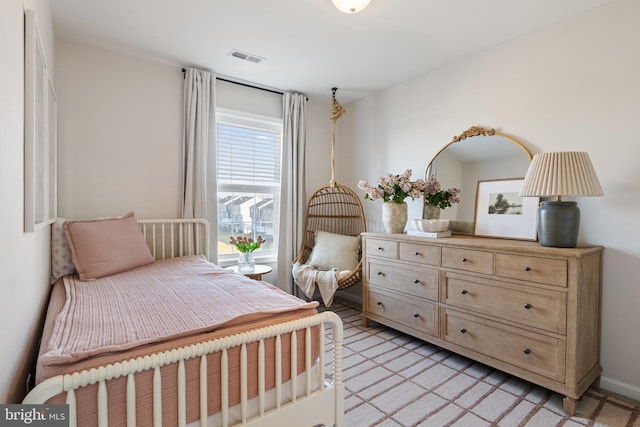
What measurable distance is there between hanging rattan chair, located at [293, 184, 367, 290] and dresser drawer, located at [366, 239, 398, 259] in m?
0.72

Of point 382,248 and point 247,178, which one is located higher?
point 247,178

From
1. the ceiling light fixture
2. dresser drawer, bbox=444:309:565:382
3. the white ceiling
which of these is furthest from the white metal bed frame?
the white ceiling

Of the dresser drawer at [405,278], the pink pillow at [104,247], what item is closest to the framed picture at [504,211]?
the dresser drawer at [405,278]

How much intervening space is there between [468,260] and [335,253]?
1.41 metres

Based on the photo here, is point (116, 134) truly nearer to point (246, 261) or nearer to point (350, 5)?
point (246, 261)

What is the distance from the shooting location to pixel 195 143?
2998 millimetres

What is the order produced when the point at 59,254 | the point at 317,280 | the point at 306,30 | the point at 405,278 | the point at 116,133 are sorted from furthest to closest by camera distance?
the point at 317,280
the point at 116,133
the point at 405,278
the point at 306,30
the point at 59,254

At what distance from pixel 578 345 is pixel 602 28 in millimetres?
1932

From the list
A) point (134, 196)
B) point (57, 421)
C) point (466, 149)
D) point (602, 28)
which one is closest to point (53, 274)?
point (134, 196)

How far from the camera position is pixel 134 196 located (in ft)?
9.21

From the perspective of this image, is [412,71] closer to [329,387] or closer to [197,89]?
[197,89]

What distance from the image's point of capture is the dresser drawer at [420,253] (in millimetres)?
2420

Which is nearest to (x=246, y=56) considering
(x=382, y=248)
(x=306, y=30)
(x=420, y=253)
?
(x=306, y=30)

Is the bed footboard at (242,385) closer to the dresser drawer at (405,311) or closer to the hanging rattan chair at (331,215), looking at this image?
the dresser drawer at (405,311)
